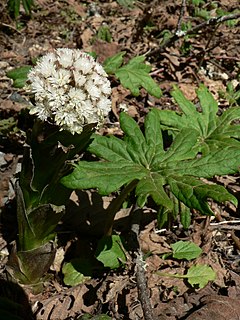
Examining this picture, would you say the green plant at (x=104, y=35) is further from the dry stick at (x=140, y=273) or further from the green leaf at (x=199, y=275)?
the green leaf at (x=199, y=275)

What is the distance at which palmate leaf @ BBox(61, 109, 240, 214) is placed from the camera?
2125 millimetres

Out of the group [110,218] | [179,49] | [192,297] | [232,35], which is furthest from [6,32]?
[192,297]

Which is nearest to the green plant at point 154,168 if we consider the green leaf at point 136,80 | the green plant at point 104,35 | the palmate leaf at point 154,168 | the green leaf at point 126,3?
the palmate leaf at point 154,168

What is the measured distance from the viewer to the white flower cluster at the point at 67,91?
2072 millimetres

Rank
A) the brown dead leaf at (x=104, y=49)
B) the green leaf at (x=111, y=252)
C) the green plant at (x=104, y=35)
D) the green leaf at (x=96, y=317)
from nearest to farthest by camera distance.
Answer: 1. the green leaf at (x=96, y=317)
2. the green leaf at (x=111, y=252)
3. the brown dead leaf at (x=104, y=49)
4. the green plant at (x=104, y=35)

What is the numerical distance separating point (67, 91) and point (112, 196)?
1187 mm

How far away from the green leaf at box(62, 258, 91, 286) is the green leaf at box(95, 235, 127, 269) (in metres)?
0.14

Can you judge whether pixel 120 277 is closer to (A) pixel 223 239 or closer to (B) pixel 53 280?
(B) pixel 53 280

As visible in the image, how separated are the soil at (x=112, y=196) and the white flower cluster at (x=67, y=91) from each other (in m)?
0.82

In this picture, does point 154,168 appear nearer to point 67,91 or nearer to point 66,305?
point 67,91

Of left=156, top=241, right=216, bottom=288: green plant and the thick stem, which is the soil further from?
the thick stem

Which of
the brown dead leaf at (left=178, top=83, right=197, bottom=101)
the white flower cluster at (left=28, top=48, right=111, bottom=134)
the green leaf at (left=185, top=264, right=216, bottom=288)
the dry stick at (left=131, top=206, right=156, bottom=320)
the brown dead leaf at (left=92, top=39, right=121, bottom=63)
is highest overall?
the white flower cluster at (left=28, top=48, right=111, bottom=134)

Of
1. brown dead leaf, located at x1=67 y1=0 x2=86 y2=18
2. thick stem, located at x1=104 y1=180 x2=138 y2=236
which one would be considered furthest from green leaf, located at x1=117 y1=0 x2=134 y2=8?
thick stem, located at x1=104 y1=180 x2=138 y2=236

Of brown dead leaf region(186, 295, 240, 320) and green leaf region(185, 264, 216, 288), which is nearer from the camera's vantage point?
brown dead leaf region(186, 295, 240, 320)
